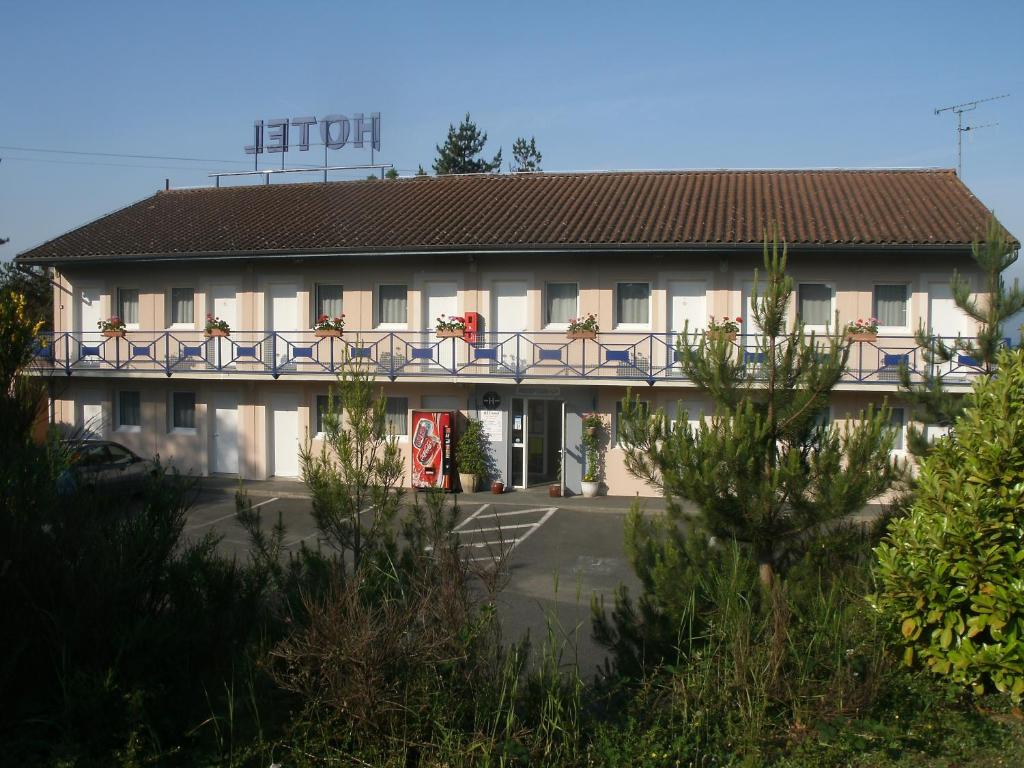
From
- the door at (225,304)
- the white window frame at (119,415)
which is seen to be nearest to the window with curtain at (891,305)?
the door at (225,304)

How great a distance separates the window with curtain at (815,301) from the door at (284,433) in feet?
38.6

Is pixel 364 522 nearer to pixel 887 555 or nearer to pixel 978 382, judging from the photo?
pixel 887 555

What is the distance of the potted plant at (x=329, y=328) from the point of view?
65.9ft

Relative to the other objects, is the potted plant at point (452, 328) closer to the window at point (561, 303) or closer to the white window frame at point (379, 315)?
the white window frame at point (379, 315)

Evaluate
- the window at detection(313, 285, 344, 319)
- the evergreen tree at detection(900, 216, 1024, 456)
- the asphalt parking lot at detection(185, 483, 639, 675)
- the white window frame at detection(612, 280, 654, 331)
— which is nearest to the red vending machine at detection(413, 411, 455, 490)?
the asphalt parking lot at detection(185, 483, 639, 675)

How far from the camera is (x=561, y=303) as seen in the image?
65.0 ft

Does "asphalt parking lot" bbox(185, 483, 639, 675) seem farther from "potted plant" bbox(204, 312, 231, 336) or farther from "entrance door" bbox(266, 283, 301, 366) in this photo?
"entrance door" bbox(266, 283, 301, 366)

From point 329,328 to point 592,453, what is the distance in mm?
6562

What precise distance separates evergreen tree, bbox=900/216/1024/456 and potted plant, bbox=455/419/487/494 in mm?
10390

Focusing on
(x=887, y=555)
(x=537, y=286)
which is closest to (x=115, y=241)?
(x=537, y=286)

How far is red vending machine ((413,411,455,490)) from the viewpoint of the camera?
63.6 feet

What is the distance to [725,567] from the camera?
6.71m

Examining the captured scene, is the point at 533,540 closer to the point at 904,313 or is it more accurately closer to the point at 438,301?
the point at 438,301

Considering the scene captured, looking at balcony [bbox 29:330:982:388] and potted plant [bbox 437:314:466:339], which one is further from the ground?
potted plant [bbox 437:314:466:339]
